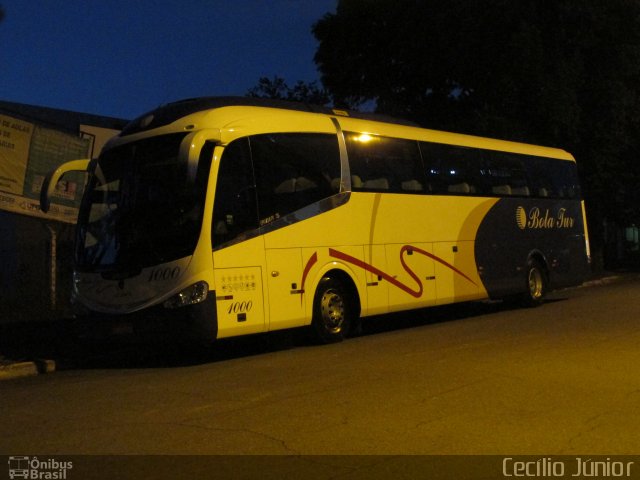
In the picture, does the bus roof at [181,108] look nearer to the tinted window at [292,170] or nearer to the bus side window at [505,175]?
the tinted window at [292,170]

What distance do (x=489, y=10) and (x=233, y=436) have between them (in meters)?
21.1

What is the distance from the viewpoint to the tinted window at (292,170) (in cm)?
1163

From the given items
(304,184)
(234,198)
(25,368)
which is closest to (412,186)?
(304,184)

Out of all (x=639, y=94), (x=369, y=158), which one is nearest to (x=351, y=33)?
(x=639, y=94)

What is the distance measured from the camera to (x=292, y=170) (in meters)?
12.2

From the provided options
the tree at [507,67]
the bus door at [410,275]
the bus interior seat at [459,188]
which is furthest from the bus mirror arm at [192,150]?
the tree at [507,67]

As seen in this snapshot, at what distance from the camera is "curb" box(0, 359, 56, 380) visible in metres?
10.9

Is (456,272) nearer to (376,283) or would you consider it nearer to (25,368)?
(376,283)

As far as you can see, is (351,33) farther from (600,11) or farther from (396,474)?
(396,474)

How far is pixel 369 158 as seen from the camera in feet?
45.2

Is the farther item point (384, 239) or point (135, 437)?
point (384, 239)

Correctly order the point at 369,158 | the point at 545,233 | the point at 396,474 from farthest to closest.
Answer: the point at 545,233 → the point at 369,158 → the point at 396,474

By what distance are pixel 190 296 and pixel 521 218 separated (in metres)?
9.87

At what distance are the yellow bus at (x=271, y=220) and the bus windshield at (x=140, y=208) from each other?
0.02 meters
